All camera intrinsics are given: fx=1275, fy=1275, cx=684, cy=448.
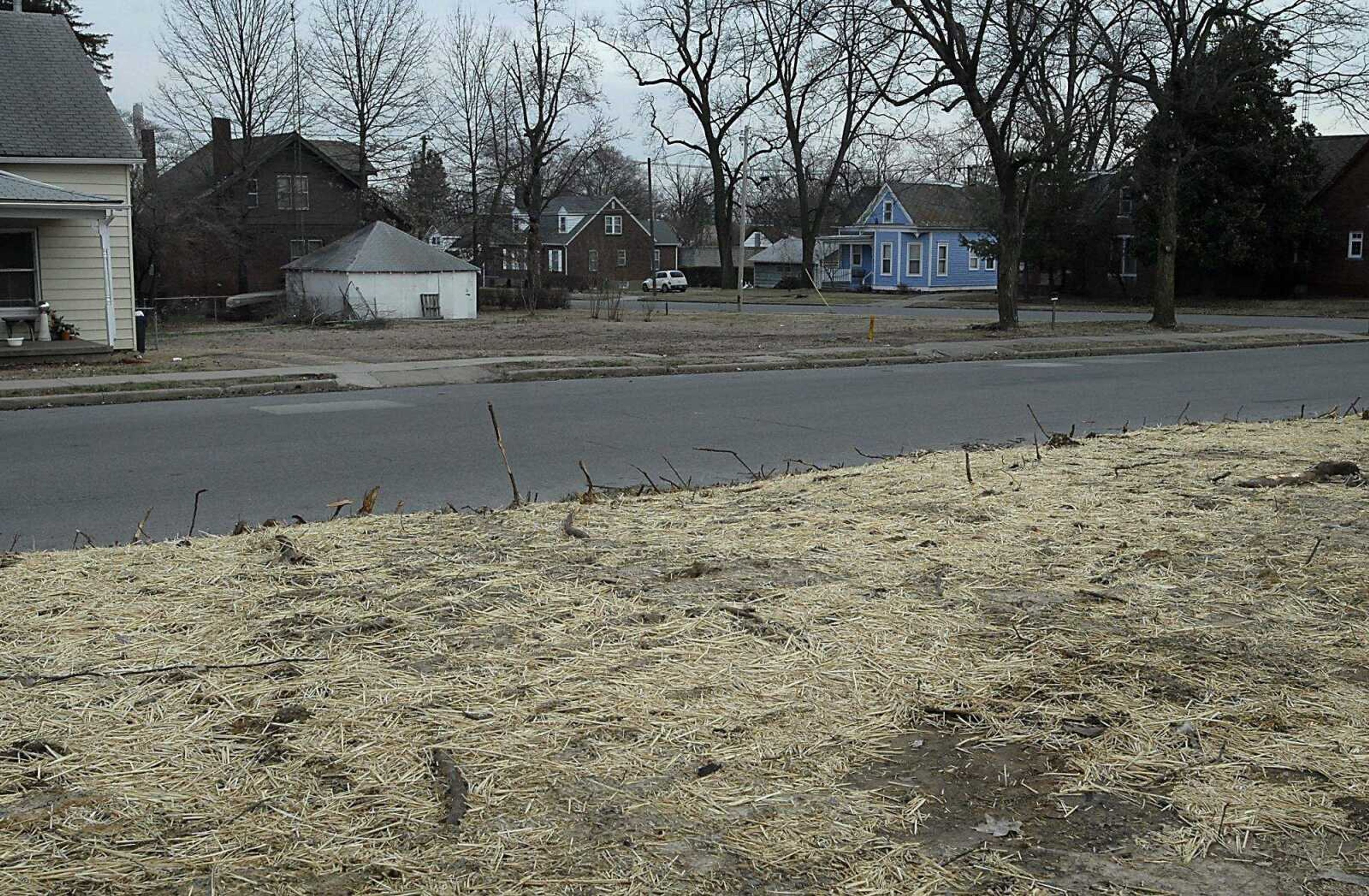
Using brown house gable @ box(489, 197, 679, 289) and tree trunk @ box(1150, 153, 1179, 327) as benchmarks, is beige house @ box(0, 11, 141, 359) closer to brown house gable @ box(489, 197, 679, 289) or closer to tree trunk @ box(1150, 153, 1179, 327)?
tree trunk @ box(1150, 153, 1179, 327)

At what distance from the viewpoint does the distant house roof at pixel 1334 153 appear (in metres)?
49.5

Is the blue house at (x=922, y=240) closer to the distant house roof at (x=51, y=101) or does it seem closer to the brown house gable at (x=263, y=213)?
the brown house gable at (x=263, y=213)

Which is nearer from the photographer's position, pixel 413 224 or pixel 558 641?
pixel 558 641

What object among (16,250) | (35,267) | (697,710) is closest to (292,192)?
(16,250)

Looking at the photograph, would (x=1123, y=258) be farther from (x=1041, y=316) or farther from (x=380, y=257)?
(x=380, y=257)

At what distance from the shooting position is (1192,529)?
6.29 metres

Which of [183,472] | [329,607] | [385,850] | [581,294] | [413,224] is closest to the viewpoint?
[385,850]

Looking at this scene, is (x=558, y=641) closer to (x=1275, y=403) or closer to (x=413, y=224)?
(x=1275, y=403)

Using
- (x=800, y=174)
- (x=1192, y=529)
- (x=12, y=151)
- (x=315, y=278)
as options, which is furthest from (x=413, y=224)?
(x=1192, y=529)

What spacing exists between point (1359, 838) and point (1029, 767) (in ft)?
2.76

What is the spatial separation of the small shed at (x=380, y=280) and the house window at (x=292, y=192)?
9.85 metres

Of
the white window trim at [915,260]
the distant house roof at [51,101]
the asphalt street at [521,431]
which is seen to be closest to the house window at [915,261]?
the white window trim at [915,260]

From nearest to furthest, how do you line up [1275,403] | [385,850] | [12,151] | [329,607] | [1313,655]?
[385,850]
[1313,655]
[329,607]
[1275,403]
[12,151]

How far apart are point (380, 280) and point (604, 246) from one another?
170 feet
